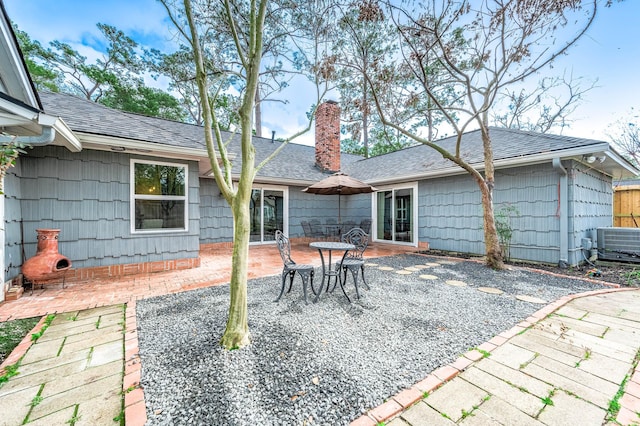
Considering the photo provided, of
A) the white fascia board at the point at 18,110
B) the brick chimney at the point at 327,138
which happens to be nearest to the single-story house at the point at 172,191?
the white fascia board at the point at 18,110

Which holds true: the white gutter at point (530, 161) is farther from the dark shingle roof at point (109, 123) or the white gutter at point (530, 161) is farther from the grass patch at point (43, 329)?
the grass patch at point (43, 329)

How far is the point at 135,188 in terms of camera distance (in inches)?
195

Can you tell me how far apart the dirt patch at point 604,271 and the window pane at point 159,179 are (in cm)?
730

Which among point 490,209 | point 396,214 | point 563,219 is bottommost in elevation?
point 563,219

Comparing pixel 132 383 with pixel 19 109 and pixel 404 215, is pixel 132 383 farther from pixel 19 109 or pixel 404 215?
pixel 404 215

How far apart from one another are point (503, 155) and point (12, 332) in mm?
8663

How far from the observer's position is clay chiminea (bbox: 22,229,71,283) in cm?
370

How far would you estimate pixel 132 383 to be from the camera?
1.78 m

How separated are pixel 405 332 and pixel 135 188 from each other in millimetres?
5246

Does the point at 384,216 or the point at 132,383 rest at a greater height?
the point at 384,216

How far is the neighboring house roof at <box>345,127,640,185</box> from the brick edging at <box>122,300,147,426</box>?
23.7ft

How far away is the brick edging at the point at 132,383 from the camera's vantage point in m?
1.49

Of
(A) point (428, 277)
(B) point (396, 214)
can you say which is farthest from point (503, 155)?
(A) point (428, 277)

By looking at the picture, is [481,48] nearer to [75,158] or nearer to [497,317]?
[497,317]
